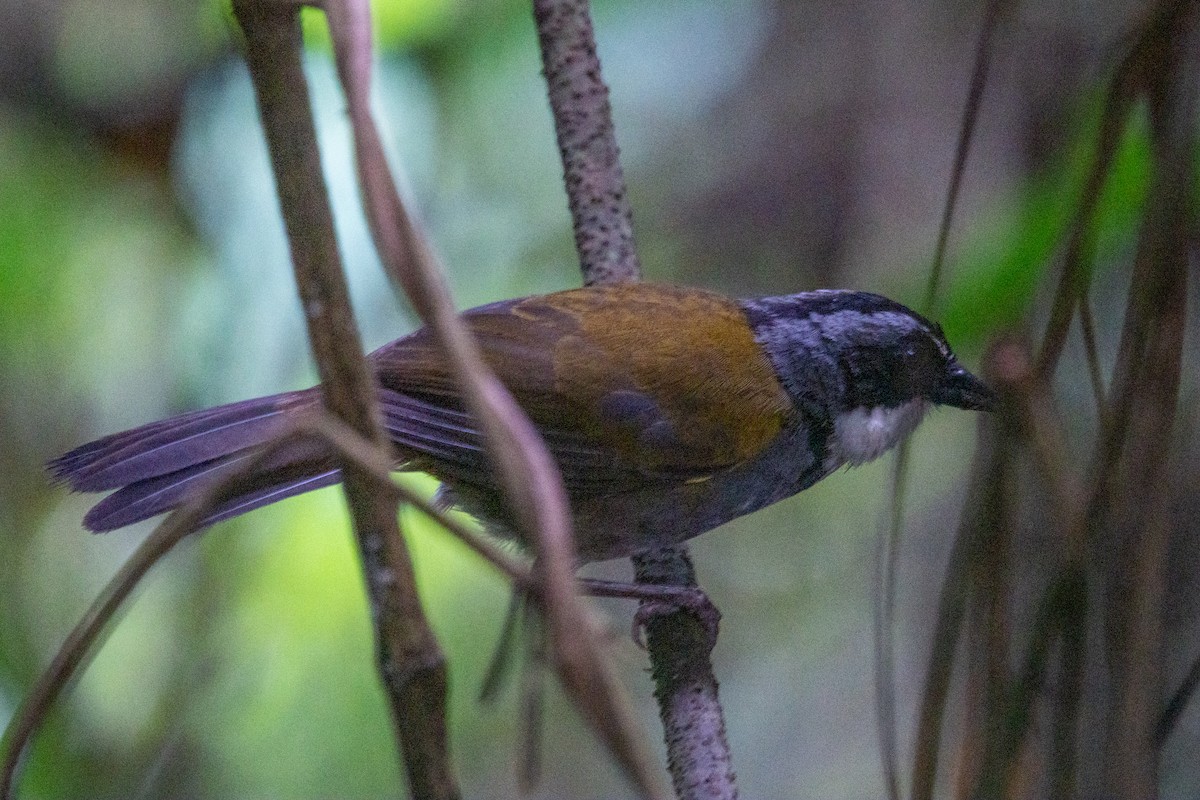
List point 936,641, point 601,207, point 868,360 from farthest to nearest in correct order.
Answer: point 868,360 < point 601,207 < point 936,641

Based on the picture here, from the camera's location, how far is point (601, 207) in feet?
8.86

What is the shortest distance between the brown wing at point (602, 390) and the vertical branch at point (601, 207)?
173mm

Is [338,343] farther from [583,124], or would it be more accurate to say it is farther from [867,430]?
[867,430]

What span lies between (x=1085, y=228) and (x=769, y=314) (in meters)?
1.50

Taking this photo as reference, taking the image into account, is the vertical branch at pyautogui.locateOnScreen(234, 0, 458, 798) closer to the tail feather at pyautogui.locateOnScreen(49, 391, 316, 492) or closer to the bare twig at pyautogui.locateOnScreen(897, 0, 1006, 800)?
the bare twig at pyautogui.locateOnScreen(897, 0, 1006, 800)

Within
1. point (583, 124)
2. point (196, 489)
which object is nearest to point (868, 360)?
point (583, 124)

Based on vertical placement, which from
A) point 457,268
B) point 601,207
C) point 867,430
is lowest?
point 867,430

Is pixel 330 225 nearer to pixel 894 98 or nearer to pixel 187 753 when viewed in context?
pixel 187 753

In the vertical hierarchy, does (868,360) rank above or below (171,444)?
below

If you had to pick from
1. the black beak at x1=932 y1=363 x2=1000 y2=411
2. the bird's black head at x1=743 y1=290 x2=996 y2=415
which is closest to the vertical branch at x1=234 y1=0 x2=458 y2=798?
the bird's black head at x1=743 y1=290 x2=996 y2=415

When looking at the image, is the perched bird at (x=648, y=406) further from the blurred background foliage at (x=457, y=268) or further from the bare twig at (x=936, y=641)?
the bare twig at (x=936, y=641)

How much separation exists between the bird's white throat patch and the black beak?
63mm

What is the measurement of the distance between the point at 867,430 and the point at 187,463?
5.48 feet

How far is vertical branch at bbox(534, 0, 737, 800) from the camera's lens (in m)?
2.17
